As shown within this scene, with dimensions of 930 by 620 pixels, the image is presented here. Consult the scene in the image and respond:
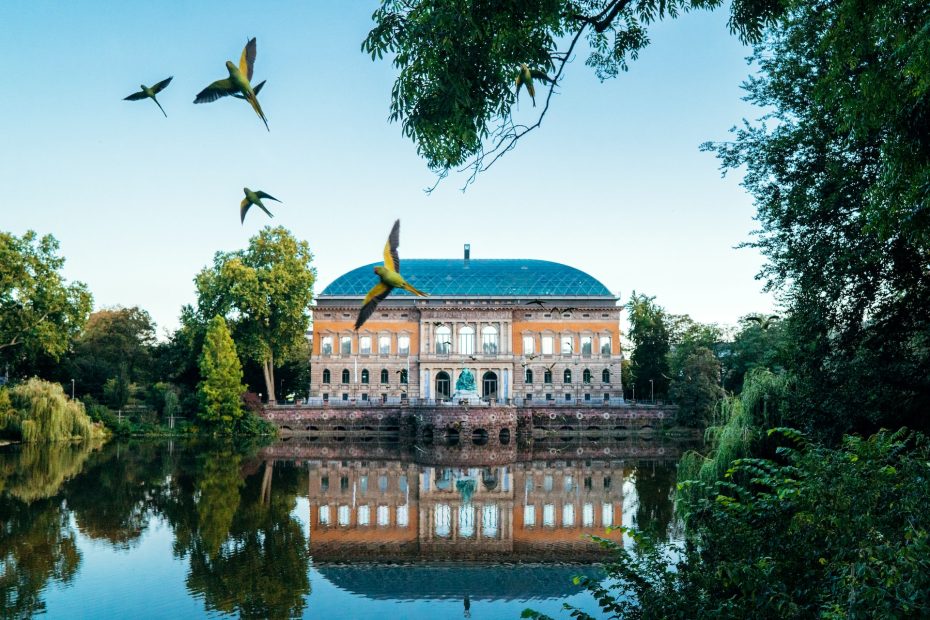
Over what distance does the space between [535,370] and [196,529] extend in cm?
3813

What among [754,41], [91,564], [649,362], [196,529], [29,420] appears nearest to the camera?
[754,41]

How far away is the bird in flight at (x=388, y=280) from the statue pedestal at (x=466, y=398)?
35.7 metres

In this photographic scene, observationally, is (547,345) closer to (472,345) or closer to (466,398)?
(472,345)

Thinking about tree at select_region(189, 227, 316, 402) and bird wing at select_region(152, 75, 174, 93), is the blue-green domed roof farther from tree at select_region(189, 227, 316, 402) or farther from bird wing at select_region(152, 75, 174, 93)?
bird wing at select_region(152, 75, 174, 93)

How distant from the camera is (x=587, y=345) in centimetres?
5200

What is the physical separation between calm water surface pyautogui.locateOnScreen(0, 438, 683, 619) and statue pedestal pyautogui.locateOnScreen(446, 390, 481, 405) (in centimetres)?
1044

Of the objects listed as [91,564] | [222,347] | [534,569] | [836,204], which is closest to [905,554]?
[836,204]

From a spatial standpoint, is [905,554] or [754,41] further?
[754,41]

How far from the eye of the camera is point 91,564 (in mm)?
12555

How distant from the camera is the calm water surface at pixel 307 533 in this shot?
433 inches

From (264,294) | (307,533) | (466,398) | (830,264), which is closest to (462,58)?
(830,264)

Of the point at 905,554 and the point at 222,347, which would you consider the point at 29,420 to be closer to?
the point at 222,347

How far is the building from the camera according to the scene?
51.6 meters

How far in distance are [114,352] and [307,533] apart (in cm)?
4220
